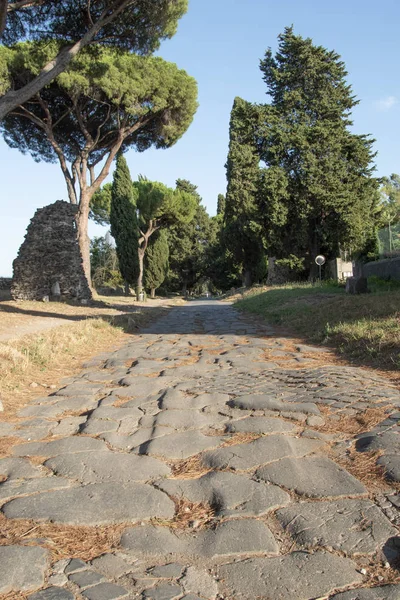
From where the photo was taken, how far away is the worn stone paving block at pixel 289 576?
5.04 feet

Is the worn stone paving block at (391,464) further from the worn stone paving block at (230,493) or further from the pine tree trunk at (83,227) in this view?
the pine tree trunk at (83,227)

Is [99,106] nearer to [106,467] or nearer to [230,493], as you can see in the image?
[106,467]

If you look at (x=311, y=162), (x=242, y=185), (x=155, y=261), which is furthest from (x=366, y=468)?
(x=155, y=261)

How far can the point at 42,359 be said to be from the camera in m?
5.66

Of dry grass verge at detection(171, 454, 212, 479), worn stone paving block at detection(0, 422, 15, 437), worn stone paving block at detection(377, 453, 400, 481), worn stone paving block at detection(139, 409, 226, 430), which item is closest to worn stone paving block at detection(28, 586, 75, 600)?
dry grass verge at detection(171, 454, 212, 479)

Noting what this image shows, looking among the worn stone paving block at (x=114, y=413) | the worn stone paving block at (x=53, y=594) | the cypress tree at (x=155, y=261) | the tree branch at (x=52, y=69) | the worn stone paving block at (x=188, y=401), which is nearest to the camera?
the worn stone paving block at (x=53, y=594)

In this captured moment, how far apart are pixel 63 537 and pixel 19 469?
0.81 meters

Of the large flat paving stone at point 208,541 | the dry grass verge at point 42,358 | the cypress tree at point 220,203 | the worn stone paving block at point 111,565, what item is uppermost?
the cypress tree at point 220,203

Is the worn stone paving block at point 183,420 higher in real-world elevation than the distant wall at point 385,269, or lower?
lower

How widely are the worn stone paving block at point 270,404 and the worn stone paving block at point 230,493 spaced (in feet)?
3.95

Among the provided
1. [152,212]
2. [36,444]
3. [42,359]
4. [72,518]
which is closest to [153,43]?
[42,359]

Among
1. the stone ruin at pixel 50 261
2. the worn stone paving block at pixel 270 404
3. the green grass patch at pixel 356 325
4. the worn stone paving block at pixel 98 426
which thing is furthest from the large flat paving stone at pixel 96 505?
the stone ruin at pixel 50 261

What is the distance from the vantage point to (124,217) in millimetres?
31141

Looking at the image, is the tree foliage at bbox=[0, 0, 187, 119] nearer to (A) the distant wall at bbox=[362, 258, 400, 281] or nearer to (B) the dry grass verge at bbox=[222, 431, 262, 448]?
(A) the distant wall at bbox=[362, 258, 400, 281]
